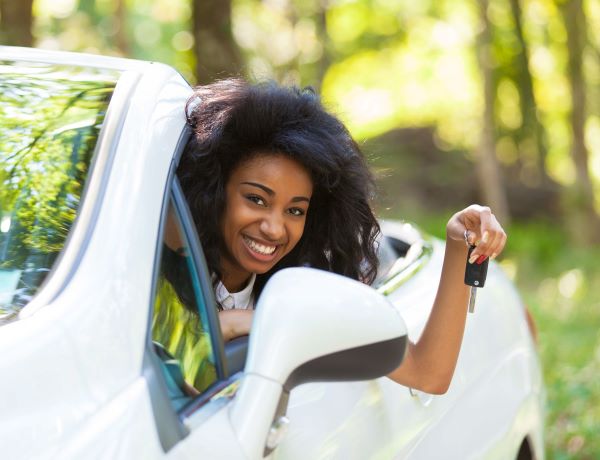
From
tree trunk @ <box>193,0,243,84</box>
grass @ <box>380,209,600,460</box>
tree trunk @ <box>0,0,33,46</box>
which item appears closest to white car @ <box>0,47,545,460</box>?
grass @ <box>380,209,600,460</box>

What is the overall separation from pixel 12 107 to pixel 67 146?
187 mm

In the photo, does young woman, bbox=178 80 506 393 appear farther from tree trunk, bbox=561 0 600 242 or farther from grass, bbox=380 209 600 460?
tree trunk, bbox=561 0 600 242

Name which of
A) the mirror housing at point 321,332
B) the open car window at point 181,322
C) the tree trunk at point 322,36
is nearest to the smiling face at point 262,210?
the open car window at point 181,322

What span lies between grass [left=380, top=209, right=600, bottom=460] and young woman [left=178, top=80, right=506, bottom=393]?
9.32 feet

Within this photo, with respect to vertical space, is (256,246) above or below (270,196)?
below

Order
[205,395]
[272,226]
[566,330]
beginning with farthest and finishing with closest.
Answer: [566,330], [272,226], [205,395]

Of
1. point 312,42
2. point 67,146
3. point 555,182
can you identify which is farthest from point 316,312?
point 312,42

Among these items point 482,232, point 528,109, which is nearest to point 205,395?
point 482,232

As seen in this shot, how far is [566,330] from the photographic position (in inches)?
341

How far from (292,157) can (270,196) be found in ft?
0.41

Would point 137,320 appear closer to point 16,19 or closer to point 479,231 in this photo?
point 479,231

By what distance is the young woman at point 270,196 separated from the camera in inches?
97.3

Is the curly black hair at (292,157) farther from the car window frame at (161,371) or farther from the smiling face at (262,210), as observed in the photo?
the car window frame at (161,371)

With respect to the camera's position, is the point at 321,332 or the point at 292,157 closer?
the point at 321,332
